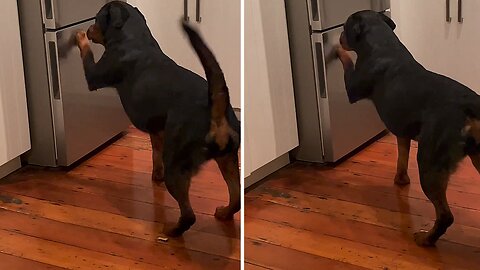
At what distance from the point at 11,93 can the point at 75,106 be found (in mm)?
183

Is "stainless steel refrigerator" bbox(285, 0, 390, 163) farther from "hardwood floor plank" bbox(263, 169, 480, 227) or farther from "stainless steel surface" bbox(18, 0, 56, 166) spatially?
"stainless steel surface" bbox(18, 0, 56, 166)

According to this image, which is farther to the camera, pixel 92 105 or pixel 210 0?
pixel 92 105

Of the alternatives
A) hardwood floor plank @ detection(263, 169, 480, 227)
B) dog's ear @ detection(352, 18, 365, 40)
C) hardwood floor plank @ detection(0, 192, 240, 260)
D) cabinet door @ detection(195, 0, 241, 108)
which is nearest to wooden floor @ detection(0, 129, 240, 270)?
hardwood floor plank @ detection(0, 192, 240, 260)

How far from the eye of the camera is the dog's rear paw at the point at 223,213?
1891mm

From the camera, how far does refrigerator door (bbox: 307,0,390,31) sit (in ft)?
5.70

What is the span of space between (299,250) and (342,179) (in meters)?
0.23

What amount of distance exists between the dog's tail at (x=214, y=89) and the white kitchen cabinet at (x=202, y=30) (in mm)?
14

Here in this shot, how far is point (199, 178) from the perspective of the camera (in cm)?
184

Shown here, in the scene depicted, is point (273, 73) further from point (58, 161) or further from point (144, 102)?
point (58, 161)

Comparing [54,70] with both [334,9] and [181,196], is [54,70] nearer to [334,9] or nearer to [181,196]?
[181,196]

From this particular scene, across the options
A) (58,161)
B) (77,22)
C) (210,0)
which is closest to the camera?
(210,0)

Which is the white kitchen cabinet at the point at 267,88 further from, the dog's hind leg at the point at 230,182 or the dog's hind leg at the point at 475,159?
the dog's hind leg at the point at 475,159

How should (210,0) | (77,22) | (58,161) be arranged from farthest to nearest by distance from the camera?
(58,161)
(77,22)
(210,0)

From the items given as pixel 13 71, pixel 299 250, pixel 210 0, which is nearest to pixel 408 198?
pixel 299 250
